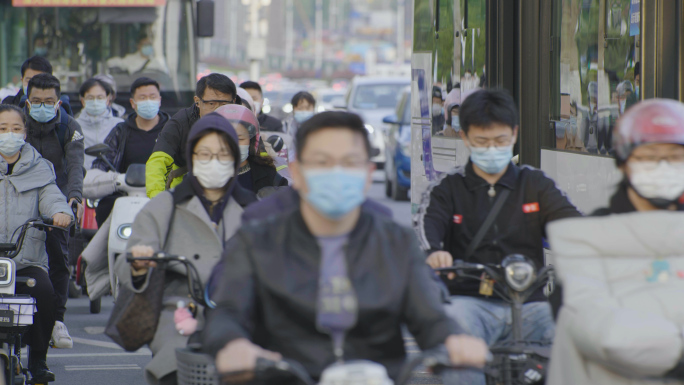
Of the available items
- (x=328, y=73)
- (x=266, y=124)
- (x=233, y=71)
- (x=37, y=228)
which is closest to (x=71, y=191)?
(x=37, y=228)

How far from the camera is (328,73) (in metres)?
115

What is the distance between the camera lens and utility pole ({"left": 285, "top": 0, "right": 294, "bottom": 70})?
128 m

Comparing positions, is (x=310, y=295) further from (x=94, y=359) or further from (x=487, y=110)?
(x=94, y=359)

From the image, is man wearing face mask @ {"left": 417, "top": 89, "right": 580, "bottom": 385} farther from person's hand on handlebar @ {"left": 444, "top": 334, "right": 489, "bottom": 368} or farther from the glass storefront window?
person's hand on handlebar @ {"left": 444, "top": 334, "right": 489, "bottom": 368}

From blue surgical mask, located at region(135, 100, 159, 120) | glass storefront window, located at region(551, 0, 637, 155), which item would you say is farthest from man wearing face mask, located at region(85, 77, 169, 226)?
glass storefront window, located at region(551, 0, 637, 155)

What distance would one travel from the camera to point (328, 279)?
3139 mm

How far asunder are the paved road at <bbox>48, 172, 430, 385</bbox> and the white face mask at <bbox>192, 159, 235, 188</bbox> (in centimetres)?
281

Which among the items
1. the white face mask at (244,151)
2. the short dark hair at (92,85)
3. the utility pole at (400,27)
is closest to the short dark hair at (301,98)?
the short dark hair at (92,85)

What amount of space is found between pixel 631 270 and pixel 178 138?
3.89 m

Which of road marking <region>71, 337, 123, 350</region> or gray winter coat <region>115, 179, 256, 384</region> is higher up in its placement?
gray winter coat <region>115, 179, 256, 384</region>

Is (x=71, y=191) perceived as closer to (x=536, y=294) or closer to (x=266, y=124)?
(x=536, y=294)

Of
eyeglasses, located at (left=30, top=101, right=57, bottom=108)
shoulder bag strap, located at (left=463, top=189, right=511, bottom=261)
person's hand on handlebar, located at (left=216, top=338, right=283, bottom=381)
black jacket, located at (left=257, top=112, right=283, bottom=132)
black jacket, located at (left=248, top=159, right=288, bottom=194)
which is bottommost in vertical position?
person's hand on handlebar, located at (left=216, top=338, right=283, bottom=381)

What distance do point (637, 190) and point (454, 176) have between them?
1277mm

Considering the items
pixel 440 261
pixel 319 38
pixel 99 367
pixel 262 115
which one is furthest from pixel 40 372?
pixel 319 38
